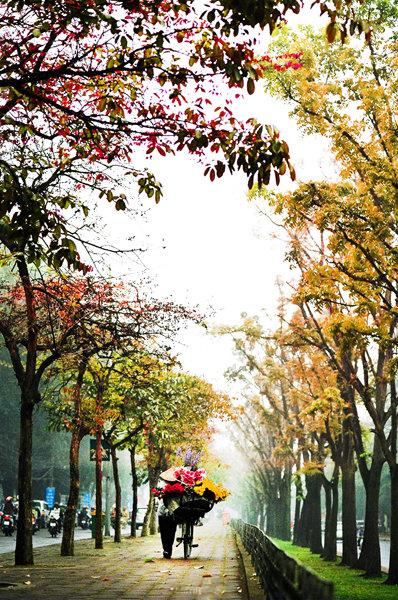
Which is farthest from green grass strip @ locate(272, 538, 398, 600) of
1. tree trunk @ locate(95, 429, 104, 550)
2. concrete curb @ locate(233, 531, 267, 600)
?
tree trunk @ locate(95, 429, 104, 550)

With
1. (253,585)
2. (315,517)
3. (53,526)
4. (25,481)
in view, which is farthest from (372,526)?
(53,526)

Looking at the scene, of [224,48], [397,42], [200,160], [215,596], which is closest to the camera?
[224,48]

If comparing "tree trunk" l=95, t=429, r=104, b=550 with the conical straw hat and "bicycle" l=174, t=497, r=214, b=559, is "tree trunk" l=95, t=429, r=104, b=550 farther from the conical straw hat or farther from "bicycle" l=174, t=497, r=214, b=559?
"bicycle" l=174, t=497, r=214, b=559

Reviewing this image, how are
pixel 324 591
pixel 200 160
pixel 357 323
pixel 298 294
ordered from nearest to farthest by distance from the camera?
pixel 324 591, pixel 200 160, pixel 357 323, pixel 298 294

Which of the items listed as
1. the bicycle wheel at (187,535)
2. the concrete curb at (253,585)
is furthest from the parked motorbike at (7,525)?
the concrete curb at (253,585)

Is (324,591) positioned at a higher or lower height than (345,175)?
lower

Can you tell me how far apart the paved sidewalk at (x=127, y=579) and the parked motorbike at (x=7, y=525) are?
1763cm

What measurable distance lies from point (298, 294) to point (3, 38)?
10.5m

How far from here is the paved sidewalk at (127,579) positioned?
12.0 m

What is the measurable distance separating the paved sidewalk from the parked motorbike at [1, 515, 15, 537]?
17.6 metres

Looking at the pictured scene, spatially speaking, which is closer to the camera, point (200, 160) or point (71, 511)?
point (200, 160)

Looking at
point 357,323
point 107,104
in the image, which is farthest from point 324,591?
point 357,323

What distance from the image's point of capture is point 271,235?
76.4 ft

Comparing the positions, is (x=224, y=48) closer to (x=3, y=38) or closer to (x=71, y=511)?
(x=3, y=38)
